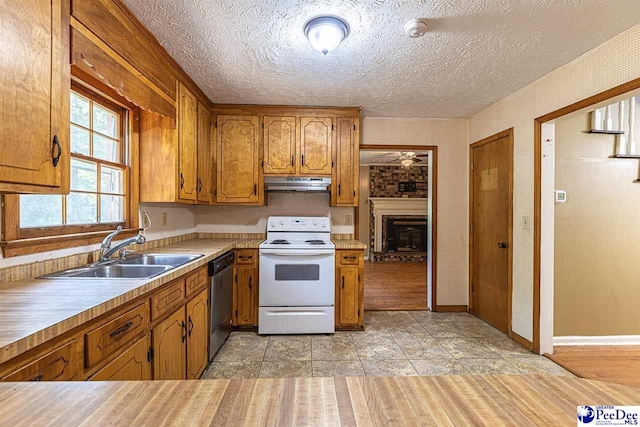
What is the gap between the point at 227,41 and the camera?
1958 mm

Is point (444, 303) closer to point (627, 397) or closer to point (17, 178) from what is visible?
point (627, 397)

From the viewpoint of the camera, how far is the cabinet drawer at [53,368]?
827mm

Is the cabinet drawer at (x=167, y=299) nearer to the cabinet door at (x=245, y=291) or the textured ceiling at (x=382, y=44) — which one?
the cabinet door at (x=245, y=291)

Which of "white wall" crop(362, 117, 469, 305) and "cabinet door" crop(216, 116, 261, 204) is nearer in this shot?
"cabinet door" crop(216, 116, 261, 204)

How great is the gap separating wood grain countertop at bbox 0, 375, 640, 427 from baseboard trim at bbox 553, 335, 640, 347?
2.67 metres

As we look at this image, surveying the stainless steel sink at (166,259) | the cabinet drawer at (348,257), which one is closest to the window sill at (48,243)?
the stainless steel sink at (166,259)

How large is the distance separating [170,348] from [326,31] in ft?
6.54

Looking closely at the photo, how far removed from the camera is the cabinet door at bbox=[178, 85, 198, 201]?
244 centimetres

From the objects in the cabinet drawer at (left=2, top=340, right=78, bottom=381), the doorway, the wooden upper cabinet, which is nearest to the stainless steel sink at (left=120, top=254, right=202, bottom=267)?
the wooden upper cabinet

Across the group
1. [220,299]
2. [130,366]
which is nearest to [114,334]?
[130,366]

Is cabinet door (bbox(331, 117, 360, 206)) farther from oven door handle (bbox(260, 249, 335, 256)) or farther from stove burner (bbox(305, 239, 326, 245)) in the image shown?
oven door handle (bbox(260, 249, 335, 256))

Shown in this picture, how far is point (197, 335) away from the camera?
80.8 inches

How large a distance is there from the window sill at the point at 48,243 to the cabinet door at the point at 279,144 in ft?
5.35

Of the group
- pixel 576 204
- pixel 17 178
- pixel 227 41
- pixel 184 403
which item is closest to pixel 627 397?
pixel 184 403
